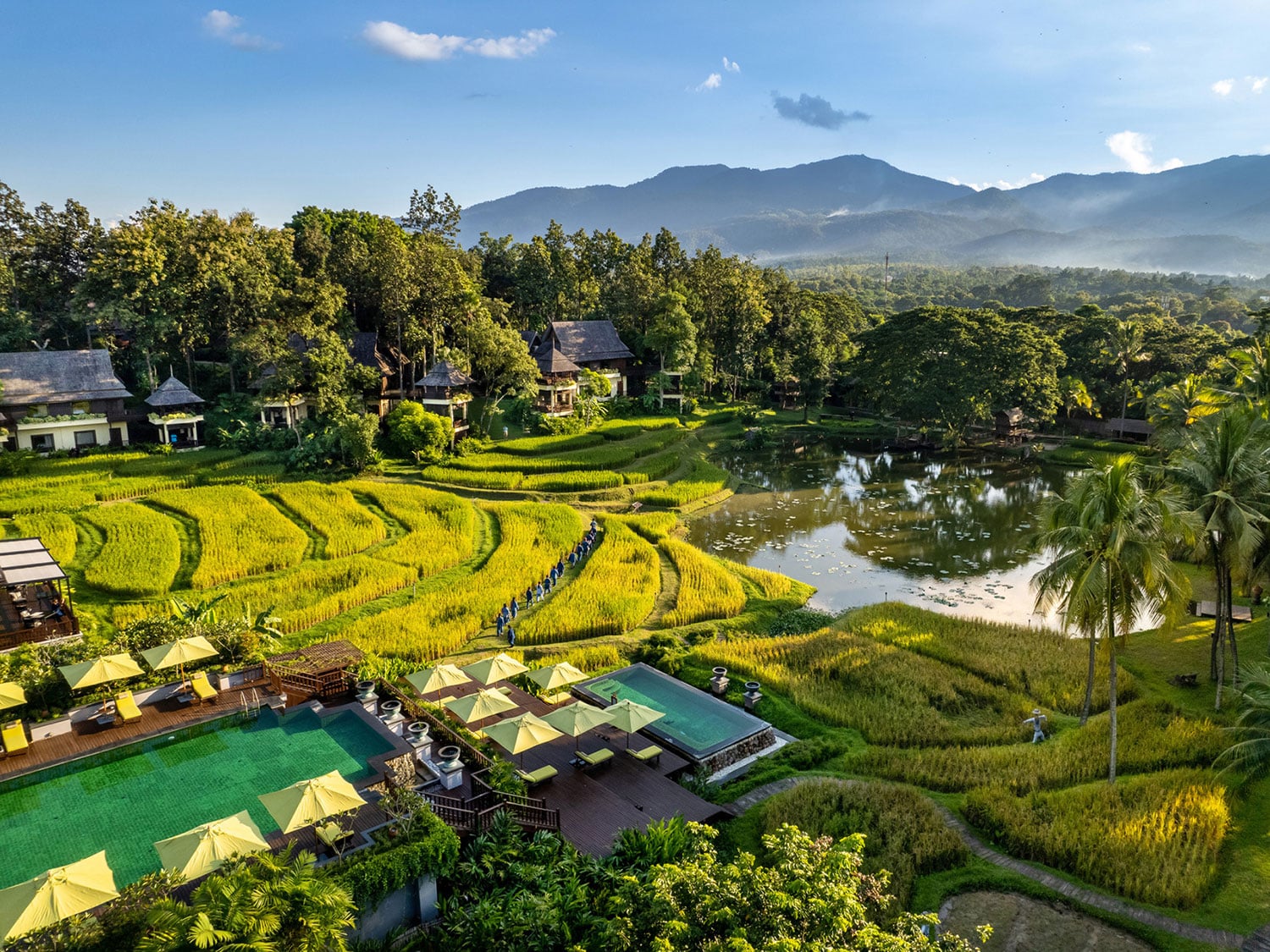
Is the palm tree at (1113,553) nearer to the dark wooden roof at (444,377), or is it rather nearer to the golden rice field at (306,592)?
the golden rice field at (306,592)

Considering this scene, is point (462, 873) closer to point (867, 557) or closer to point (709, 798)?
point (709, 798)

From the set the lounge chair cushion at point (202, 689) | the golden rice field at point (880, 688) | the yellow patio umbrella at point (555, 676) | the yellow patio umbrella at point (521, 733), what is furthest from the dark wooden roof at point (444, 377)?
the yellow patio umbrella at point (521, 733)

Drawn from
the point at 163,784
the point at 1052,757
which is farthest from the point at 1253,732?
the point at 163,784

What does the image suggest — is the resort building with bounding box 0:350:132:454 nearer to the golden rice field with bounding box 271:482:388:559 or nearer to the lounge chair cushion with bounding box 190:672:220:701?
the golden rice field with bounding box 271:482:388:559

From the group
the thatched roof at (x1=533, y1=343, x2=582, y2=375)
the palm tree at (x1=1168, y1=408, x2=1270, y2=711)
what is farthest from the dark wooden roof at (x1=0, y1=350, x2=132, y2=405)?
the palm tree at (x1=1168, y1=408, x2=1270, y2=711)

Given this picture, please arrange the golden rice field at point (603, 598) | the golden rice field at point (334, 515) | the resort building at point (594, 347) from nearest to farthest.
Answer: the golden rice field at point (603, 598) < the golden rice field at point (334, 515) < the resort building at point (594, 347)
